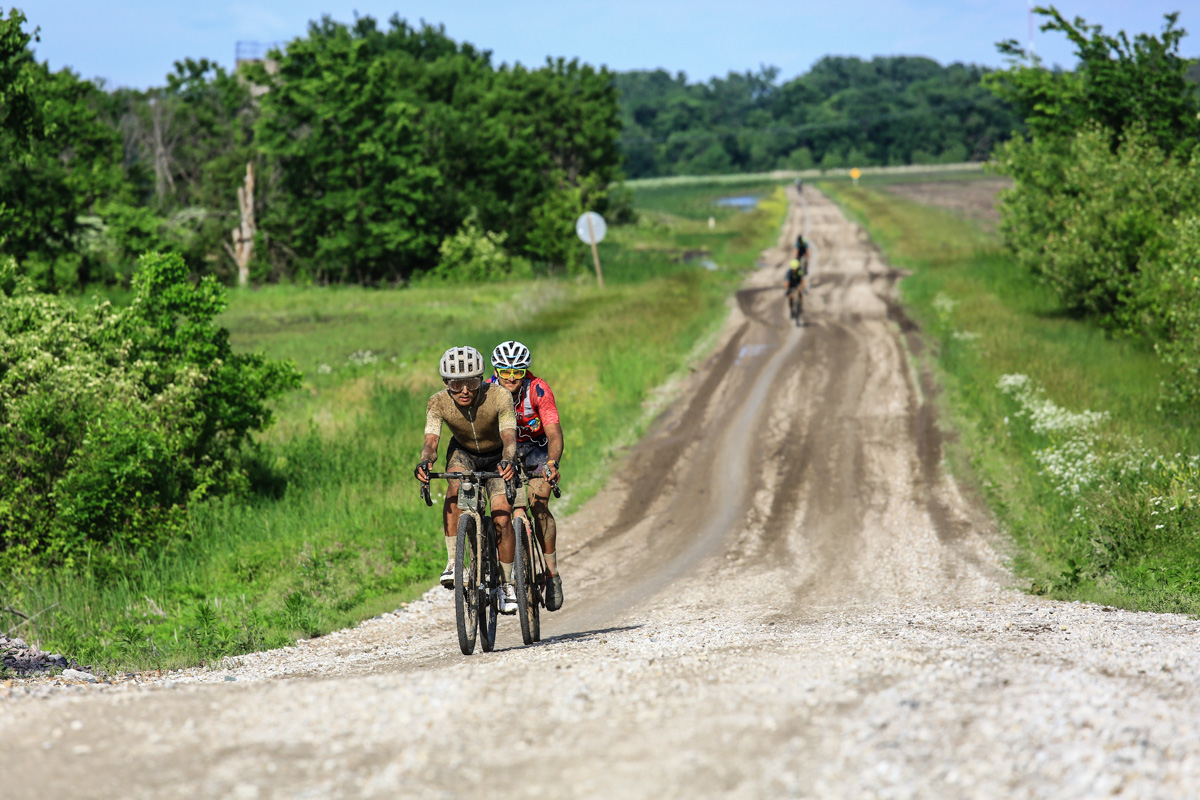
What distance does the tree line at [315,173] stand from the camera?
156 feet

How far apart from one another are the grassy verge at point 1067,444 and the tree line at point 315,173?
25370mm

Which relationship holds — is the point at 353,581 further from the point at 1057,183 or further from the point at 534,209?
the point at 534,209

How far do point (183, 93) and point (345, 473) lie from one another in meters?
52.8

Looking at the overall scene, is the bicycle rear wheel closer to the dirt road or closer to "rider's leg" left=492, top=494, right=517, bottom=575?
"rider's leg" left=492, top=494, right=517, bottom=575

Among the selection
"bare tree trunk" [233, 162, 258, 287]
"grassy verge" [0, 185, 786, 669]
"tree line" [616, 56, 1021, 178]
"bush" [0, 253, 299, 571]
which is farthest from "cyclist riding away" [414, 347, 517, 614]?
"tree line" [616, 56, 1021, 178]

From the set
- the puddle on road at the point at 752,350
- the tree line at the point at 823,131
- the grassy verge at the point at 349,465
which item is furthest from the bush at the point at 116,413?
the tree line at the point at 823,131

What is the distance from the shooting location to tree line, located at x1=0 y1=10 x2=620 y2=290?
156ft

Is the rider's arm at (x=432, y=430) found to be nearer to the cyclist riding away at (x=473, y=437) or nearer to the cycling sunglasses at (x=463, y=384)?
the cyclist riding away at (x=473, y=437)

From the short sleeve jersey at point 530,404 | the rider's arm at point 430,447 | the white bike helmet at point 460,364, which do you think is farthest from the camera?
the short sleeve jersey at point 530,404

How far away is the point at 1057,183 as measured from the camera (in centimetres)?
3108

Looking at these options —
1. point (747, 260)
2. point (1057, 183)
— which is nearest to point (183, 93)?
point (747, 260)

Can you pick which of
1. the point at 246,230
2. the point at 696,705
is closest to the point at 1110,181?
the point at 696,705

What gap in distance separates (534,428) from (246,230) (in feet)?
161

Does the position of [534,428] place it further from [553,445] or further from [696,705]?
[696,705]
